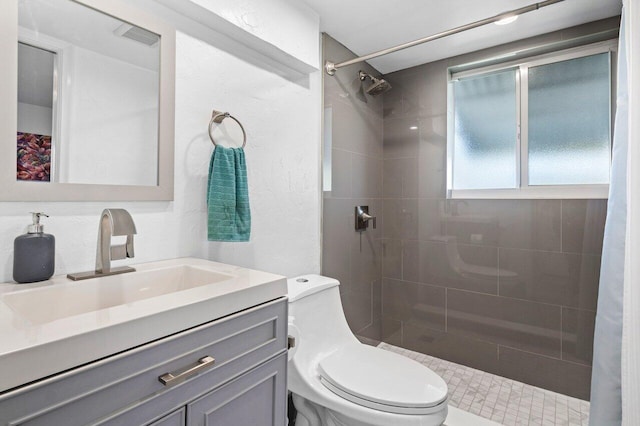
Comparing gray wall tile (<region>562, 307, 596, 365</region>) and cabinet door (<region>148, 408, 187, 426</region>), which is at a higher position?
cabinet door (<region>148, 408, 187, 426</region>)

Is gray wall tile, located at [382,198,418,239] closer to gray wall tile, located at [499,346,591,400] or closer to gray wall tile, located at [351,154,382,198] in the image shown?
gray wall tile, located at [351,154,382,198]

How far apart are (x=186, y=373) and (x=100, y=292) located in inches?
17.4

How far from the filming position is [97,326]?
610 mm

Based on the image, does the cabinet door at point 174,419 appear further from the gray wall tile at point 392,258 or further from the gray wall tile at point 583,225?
the gray wall tile at point 583,225

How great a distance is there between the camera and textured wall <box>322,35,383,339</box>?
6.89 feet

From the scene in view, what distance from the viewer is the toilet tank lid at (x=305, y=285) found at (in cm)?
Answer: 154

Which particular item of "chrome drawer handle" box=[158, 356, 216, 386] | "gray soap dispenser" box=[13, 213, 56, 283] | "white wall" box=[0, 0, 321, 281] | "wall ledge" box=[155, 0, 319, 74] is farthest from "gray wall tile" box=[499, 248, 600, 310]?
"gray soap dispenser" box=[13, 213, 56, 283]

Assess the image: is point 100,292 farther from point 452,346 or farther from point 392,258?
point 452,346

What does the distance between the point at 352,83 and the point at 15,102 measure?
5.93 feet

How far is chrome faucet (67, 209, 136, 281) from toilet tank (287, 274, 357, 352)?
28.0 inches

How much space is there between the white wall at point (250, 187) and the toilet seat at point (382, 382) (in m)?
0.55

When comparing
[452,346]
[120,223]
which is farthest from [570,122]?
[120,223]

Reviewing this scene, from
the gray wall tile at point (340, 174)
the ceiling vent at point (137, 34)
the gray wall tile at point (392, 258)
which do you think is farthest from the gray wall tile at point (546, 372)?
the ceiling vent at point (137, 34)

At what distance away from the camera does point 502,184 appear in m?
2.27
